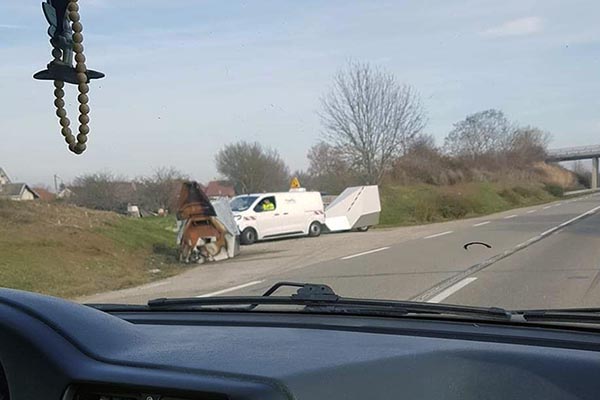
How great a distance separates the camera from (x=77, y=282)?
47.4 ft

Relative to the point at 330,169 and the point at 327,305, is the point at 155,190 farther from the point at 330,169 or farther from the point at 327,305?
the point at 327,305

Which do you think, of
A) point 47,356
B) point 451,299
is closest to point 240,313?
point 47,356

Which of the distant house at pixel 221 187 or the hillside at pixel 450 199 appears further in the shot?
the distant house at pixel 221 187

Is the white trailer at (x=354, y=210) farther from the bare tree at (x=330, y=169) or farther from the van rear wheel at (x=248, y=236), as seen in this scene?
the bare tree at (x=330, y=169)

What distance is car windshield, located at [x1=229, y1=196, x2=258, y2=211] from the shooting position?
2516 centimetres

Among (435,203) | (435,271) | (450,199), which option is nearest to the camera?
(435,271)

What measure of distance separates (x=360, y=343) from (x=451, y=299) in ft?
24.8

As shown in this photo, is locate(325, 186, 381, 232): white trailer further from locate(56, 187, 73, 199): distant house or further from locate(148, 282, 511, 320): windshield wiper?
locate(148, 282, 511, 320): windshield wiper

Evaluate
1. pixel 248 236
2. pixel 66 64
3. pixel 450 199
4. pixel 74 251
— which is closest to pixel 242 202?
pixel 248 236

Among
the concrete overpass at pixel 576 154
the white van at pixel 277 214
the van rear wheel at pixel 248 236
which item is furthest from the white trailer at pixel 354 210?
the concrete overpass at pixel 576 154

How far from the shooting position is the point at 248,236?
24.8 metres

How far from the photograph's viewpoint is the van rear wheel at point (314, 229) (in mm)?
26925

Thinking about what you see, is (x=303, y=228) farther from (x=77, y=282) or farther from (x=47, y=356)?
(x=47, y=356)

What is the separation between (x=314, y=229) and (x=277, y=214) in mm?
2011
